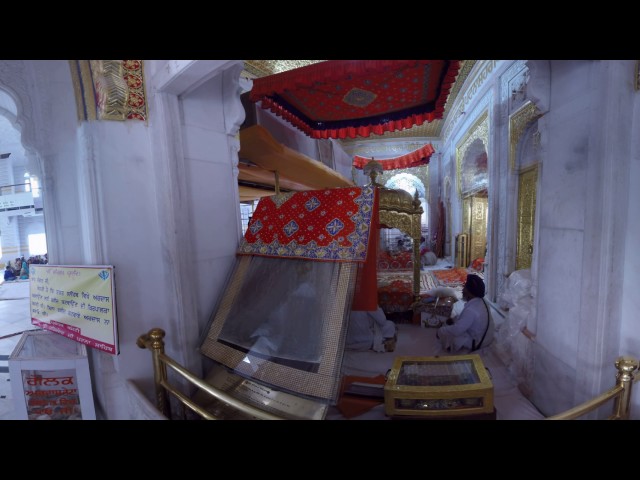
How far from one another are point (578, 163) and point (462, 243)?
265 inches

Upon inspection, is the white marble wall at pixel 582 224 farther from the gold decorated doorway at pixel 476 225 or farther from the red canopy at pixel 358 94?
the gold decorated doorway at pixel 476 225

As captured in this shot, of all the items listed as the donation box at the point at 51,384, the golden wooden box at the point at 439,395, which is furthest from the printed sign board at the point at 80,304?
the golden wooden box at the point at 439,395

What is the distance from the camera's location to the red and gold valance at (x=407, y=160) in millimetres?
9946

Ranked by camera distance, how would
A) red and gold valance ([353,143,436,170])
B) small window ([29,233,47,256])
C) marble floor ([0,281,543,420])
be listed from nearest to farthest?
marble floor ([0,281,543,420]) → red and gold valance ([353,143,436,170]) → small window ([29,233,47,256])

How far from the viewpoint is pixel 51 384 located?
226 centimetres

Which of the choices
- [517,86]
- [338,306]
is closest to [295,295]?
[338,306]

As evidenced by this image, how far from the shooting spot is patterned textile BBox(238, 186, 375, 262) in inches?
90.5

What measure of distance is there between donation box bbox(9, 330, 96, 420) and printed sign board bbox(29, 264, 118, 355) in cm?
20

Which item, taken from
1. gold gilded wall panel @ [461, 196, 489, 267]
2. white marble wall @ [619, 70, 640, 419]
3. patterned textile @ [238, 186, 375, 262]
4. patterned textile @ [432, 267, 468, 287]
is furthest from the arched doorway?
gold gilded wall panel @ [461, 196, 489, 267]

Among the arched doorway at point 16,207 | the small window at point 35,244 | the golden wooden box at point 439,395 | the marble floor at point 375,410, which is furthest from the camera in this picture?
the small window at point 35,244

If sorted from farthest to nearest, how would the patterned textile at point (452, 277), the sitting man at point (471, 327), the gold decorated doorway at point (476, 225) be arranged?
1. the gold decorated doorway at point (476, 225)
2. the patterned textile at point (452, 277)
3. the sitting man at point (471, 327)

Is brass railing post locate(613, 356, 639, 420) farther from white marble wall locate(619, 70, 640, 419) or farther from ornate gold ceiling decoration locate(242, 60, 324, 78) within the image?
ornate gold ceiling decoration locate(242, 60, 324, 78)

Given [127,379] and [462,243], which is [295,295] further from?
[462,243]

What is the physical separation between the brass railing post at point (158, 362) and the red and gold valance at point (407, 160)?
9.90 metres
